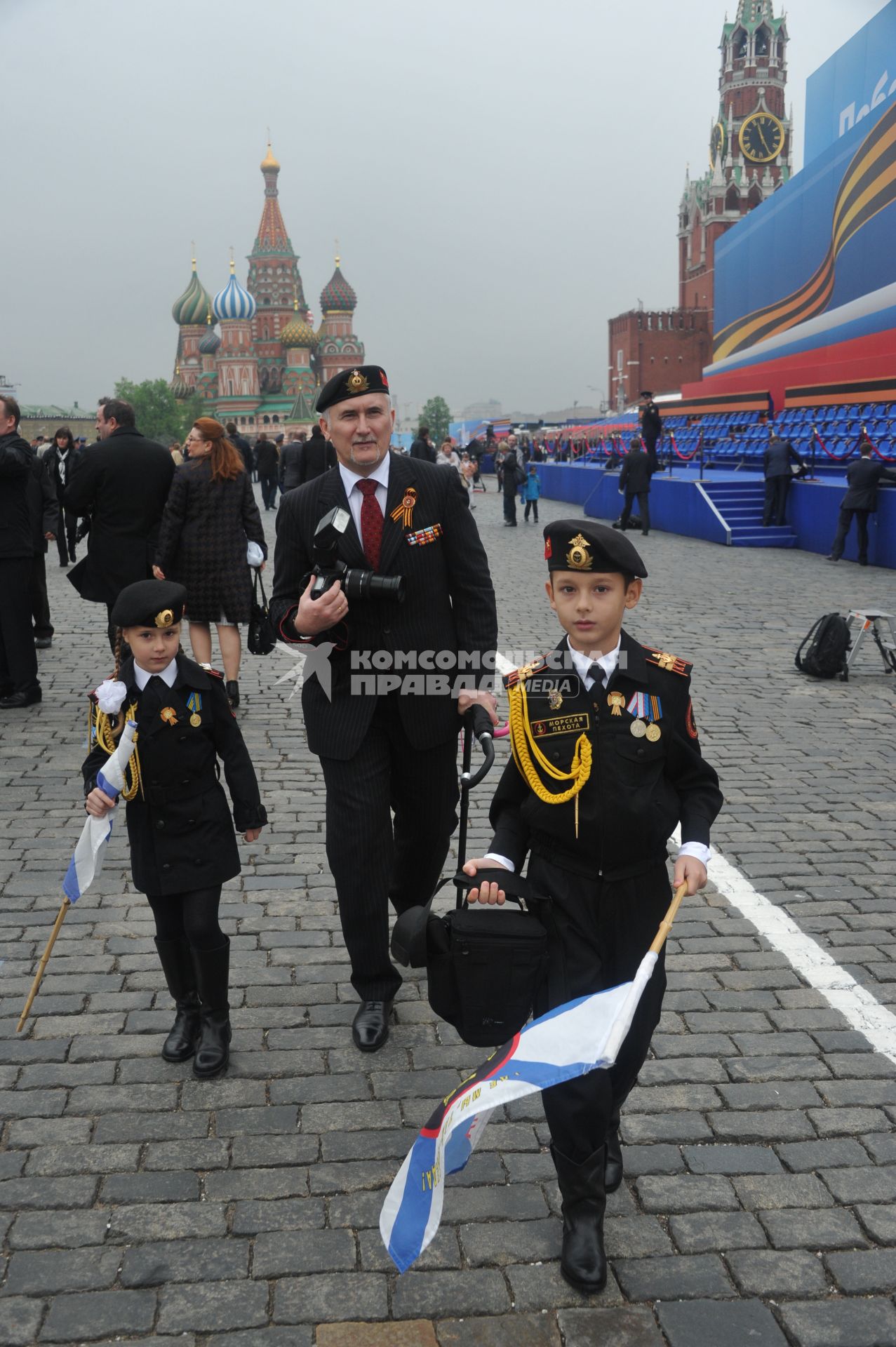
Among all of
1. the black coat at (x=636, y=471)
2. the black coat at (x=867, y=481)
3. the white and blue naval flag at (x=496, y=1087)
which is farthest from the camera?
the black coat at (x=636, y=471)

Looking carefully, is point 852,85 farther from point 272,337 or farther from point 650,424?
point 272,337

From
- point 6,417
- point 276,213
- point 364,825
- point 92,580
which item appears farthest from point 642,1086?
point 276,213

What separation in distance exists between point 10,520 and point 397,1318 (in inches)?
275

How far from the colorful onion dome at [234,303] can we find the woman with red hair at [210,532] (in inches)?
4365

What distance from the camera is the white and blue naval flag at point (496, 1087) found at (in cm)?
248

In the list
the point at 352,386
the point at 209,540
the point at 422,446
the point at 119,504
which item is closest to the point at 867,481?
the point at 422,446

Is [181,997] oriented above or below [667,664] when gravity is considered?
below

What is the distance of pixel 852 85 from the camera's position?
3008 centimetres

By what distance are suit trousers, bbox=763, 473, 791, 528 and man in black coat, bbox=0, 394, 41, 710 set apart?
1483 cm

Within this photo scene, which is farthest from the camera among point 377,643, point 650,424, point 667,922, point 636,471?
point 650,424

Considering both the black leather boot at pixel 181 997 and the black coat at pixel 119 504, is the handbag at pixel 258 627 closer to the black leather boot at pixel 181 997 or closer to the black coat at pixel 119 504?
the black coat at pixel 119 504

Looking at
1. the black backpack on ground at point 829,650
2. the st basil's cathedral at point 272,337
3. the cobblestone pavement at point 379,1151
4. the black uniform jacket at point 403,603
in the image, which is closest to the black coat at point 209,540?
the cobblestone pavement at point 379,1151

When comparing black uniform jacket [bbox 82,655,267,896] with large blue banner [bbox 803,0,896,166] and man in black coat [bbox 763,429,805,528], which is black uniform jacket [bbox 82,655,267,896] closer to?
man in black coat [bbox 763,429,805,528]

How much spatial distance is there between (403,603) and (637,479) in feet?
60.3
